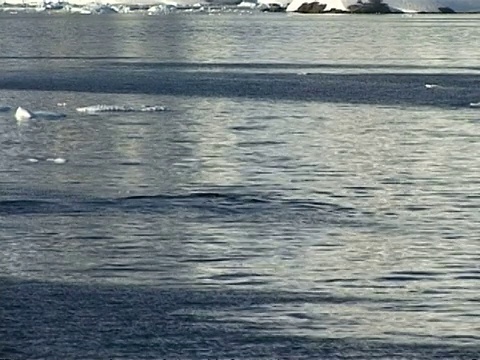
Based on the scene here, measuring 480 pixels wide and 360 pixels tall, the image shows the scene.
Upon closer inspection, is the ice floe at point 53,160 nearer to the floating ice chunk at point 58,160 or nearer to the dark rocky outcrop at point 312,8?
the floating ice chunk at point 58,160

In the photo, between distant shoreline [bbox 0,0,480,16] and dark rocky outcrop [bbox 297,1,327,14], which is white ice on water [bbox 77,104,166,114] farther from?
distant shoreline [bbox 0,0,480,16]

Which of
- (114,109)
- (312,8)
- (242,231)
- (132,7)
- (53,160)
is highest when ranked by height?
(242,231)

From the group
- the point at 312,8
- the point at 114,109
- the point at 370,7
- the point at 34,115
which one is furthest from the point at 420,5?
the point at 34,115

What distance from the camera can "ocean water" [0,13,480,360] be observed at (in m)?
8.16

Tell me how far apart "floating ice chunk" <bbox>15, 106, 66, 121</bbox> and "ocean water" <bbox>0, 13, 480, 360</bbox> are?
7.9 inches

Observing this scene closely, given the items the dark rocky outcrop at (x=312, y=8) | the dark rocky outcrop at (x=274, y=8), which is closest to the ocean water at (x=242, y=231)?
the dark rocky outcrop at (x=312, y=8)

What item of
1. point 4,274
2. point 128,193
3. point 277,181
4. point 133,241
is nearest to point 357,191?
point 277,181

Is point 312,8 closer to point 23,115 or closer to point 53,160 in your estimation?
point 23,115

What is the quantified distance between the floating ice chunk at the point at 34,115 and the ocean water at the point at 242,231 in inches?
7.9

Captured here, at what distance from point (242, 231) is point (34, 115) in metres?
10.5

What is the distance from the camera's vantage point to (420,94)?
28016 mm

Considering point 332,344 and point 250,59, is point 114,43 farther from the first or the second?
point 332,344

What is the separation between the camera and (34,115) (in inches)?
845

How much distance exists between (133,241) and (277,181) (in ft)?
11.6
